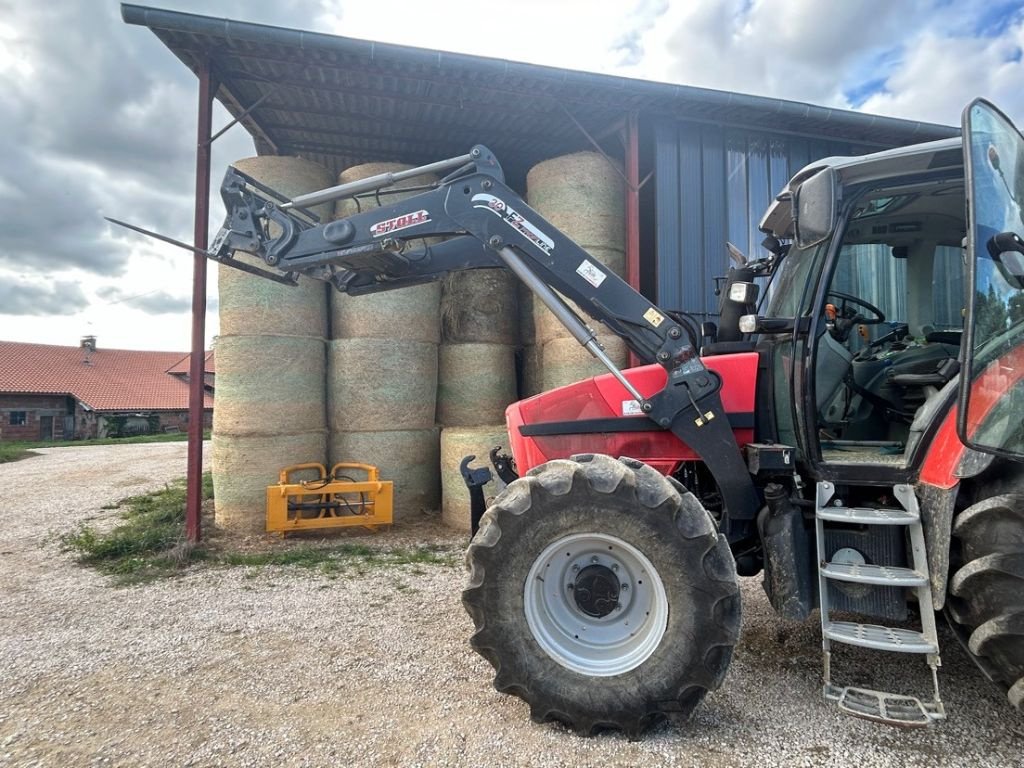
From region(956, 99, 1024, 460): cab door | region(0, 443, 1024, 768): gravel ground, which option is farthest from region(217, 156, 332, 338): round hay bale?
region(956, 99, 1024, 460): cab door

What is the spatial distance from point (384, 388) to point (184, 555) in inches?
99.3

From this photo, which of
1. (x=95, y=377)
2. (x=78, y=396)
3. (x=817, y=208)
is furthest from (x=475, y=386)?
(x=95, y=377)

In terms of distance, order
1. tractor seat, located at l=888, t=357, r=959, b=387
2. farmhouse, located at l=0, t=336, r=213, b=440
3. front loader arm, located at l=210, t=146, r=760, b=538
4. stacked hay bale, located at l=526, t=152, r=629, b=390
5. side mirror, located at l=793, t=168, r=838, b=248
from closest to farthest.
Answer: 1. side mirror, located at l=793, t=168, r=838, b=248
2. tractor seat, located at l=888, t=357, r=959, b=387
3. front loader arm, located at l=210, t=146, r=760, b=538
4. stacked hay bale, located at l=526, t=152, r=629, b=390
5. farmhouse, located at l=0, t=336, r=213, b=440

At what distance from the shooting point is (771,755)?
249 cm

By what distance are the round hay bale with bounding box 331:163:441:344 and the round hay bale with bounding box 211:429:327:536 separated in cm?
147

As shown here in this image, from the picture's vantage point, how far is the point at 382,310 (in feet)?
22.9

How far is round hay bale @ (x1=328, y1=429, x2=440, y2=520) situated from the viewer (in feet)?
22.6

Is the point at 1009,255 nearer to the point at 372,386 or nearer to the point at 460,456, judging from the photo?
the point at 460,456

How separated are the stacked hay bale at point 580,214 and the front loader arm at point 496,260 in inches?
115

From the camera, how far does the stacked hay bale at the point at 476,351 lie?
7312 mm

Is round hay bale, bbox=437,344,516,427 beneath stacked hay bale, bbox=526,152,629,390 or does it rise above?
beneath

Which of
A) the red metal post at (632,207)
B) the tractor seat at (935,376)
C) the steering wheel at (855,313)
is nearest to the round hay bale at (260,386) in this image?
the red metal post at (632,207)

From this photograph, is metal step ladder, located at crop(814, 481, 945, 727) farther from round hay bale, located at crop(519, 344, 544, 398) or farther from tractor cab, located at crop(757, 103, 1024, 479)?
round hay bale, located at crop(519, 344, 544, 398)

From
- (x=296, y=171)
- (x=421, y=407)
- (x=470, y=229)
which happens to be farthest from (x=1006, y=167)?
(x=296, y=171)
